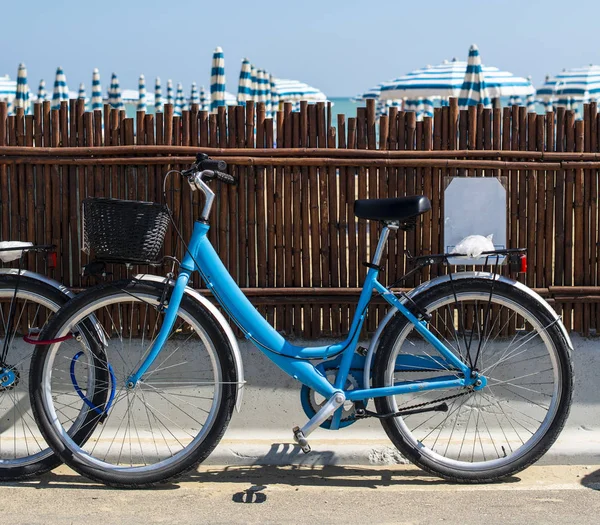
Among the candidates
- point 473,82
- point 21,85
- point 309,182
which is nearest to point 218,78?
point 473,82

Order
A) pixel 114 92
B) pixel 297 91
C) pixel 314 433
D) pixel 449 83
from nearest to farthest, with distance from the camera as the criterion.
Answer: pixel 314 433, pixel 449 83, pixel 114 92, pixel 297 91

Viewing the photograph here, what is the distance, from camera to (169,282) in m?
4.43

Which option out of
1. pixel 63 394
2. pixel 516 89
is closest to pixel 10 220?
pixel 63 394

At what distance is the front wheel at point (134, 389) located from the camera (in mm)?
4395

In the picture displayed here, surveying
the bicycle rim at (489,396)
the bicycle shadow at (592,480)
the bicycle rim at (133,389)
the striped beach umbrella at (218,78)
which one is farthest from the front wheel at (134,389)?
the striped beach umbrella at (218,78)

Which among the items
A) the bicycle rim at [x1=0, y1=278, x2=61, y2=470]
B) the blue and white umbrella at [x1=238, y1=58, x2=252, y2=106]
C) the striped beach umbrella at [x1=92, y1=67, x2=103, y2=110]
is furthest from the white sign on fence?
the striped beach umbrella at [x1=92, y1=67, x2=103, y2=110]

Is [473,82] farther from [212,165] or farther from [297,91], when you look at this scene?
[297,91]

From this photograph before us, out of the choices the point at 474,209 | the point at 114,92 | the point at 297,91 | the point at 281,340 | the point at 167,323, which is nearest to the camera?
the point at 167,323

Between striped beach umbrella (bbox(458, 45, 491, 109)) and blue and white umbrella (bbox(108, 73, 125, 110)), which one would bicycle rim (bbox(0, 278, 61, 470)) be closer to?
striped beach umbrella (bbox(458, 45, 491, 109))

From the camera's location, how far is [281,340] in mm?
4508

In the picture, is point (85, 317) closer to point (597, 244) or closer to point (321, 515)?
point (321, 515)

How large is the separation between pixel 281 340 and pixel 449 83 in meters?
19.8

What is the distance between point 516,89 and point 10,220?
64.7 ft

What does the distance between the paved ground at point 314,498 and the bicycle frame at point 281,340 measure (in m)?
0.42
